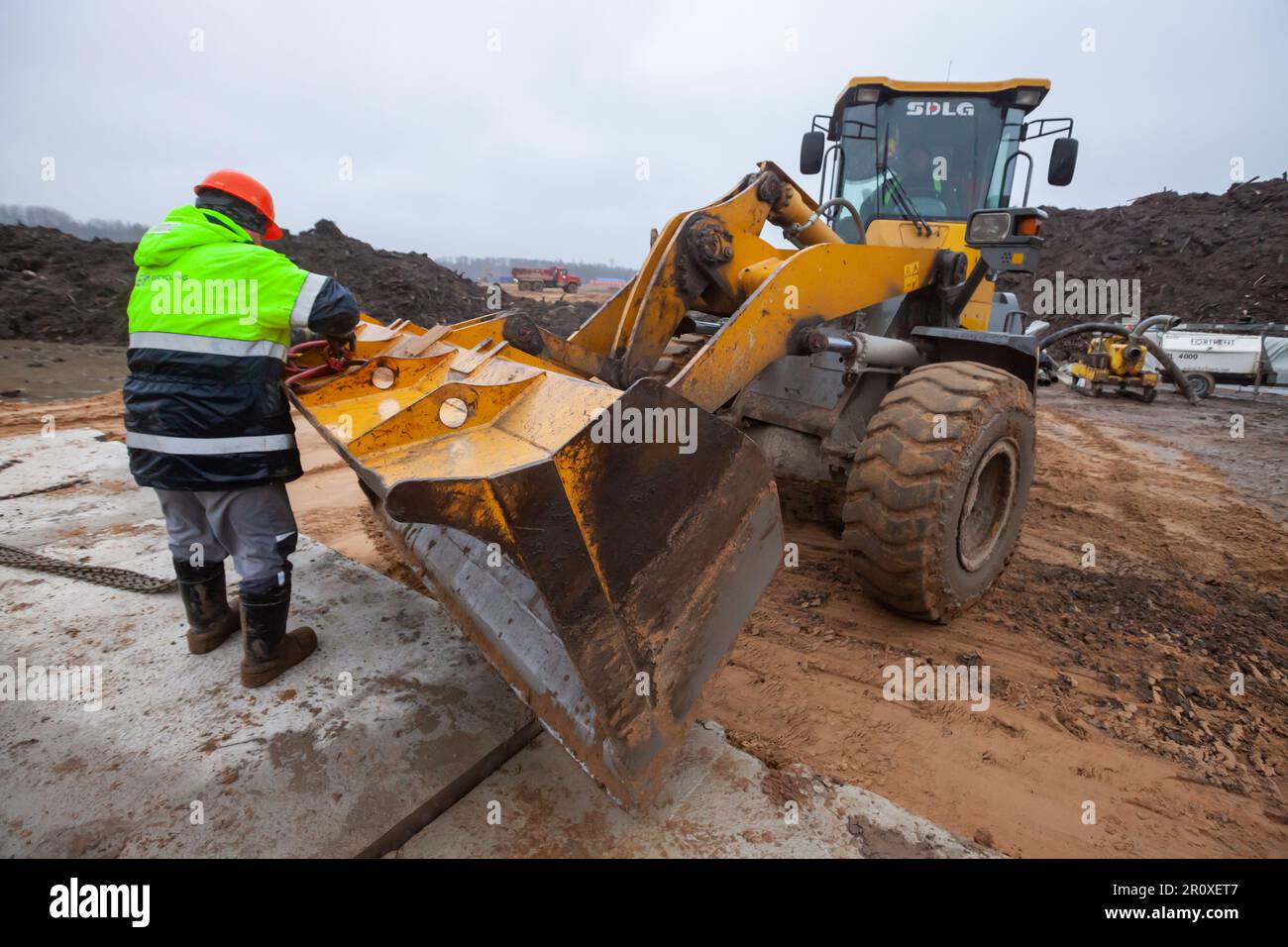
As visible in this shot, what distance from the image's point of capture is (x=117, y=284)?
13930 millimetres

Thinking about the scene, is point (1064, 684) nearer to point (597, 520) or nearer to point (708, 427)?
point (708, 427)

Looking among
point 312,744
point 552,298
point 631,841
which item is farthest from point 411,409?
point 552,298

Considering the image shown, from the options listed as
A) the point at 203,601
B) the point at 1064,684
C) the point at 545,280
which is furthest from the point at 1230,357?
the point at 545,280

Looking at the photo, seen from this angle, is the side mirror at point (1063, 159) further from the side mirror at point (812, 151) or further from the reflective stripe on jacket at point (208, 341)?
the reflective stripe on jacket at point (208, 341)

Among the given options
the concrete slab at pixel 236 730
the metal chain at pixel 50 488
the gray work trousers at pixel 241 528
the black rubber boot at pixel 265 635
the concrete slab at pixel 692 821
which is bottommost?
the concrete slab at pixel 692 821

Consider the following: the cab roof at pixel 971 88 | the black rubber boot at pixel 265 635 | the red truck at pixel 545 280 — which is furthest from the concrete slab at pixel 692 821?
the red truck at pixel 545 280

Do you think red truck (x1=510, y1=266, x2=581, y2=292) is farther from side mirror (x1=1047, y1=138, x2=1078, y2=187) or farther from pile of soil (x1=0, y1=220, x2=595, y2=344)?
side mirror (x1=1047, y1=138, x2=1078, y2=187)

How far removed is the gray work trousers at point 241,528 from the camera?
252cm

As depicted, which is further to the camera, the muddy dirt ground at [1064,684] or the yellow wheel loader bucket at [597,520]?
the muddy dirt ground at [1064,684]

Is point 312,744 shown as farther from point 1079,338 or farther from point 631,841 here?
point 1079,338

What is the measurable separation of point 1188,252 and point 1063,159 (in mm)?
20874

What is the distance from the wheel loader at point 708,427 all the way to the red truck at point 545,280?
25020 millimetres

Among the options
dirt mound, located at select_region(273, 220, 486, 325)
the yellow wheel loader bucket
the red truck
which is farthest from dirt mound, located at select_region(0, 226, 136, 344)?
the red truck

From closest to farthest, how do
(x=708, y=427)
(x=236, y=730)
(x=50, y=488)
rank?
(x=708, y=427) → (x=236, y=730) → (x=50, y=488)
